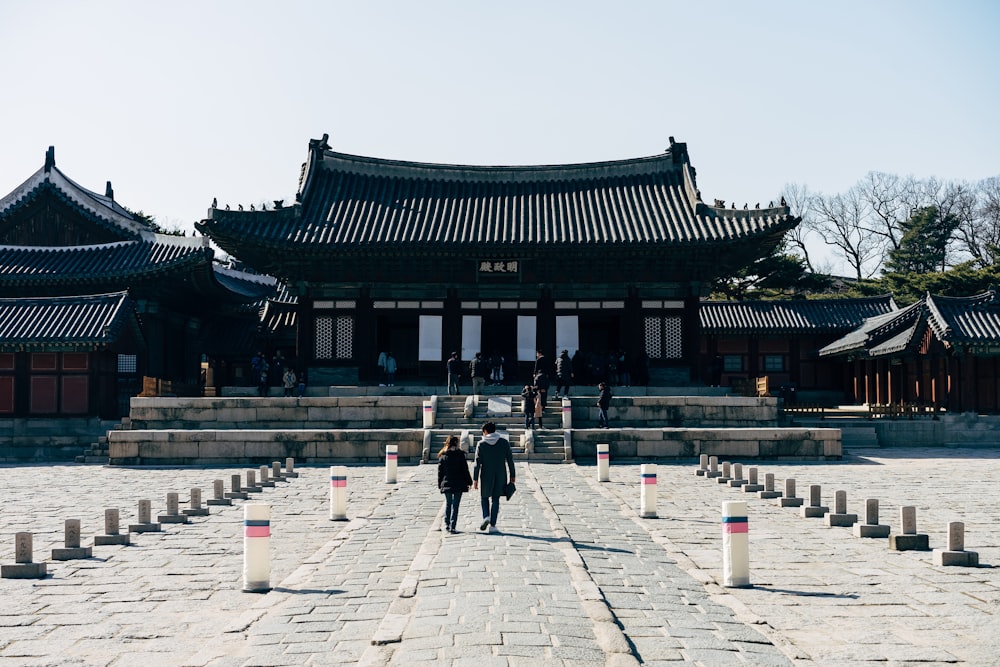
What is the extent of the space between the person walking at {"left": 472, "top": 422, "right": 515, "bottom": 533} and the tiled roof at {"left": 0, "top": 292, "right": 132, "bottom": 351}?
71.7 ft

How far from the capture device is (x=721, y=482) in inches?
785

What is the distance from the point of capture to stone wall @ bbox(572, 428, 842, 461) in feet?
80.7

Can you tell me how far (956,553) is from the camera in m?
10.9

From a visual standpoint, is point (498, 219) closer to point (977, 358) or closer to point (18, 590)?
point (977, 358)

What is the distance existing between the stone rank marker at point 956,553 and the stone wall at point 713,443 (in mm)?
13501

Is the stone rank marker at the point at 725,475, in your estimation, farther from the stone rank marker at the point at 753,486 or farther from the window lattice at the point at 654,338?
the window lattice at the point at 654,338

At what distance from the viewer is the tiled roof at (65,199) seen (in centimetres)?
3866

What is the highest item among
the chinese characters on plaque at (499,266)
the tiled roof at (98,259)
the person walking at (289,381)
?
the tiled roof at (98,259)

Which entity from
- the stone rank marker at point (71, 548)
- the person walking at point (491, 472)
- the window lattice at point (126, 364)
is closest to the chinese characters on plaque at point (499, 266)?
the window lattice at point (126, 364)

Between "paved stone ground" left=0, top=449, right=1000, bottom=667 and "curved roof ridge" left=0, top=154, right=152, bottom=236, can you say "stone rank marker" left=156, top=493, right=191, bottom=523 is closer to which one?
"paved stone ground" left=0, top=449, right=1000, bottom=667

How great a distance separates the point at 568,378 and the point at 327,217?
1171 cm

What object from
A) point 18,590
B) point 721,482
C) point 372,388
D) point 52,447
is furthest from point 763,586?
point 52,447

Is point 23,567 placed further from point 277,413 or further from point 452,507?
point 277,413

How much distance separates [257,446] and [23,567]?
14.4 metres
